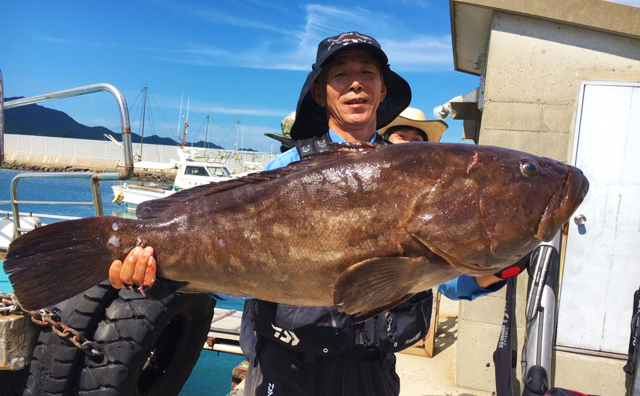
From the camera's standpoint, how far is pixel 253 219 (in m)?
2.21

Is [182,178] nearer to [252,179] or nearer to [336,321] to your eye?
[336,321]

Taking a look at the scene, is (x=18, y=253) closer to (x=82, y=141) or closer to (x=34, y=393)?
(x=34, y=393)

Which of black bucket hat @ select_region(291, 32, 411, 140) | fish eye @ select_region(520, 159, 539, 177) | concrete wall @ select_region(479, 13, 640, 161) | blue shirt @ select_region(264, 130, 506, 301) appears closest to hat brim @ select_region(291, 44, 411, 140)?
black bucket hat @ select_region(291, 32, 411, 140)

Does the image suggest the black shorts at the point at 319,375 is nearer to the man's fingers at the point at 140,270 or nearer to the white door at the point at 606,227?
the man's fingers at the point at 140,270

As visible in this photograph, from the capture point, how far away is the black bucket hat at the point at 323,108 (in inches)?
112

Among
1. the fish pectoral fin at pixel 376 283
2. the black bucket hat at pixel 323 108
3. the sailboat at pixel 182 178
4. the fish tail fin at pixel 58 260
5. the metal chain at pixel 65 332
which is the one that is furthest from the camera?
the sailboat at pixel 182 178

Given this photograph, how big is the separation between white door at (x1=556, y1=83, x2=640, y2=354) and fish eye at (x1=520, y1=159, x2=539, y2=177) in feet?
12.3

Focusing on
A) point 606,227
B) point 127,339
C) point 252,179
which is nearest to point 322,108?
point 252,179

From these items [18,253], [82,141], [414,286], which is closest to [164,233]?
[18,253]

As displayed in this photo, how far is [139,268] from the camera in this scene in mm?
2248

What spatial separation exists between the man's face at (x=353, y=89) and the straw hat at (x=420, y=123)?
3.52 metres

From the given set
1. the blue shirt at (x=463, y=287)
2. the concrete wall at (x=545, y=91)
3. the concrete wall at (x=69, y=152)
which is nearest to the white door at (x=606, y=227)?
the concrete wall at (x=545, y=91)

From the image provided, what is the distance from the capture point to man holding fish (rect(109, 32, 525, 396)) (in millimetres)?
2574

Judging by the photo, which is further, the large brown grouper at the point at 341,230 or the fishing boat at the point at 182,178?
the fishing boat at the point at 182,178
